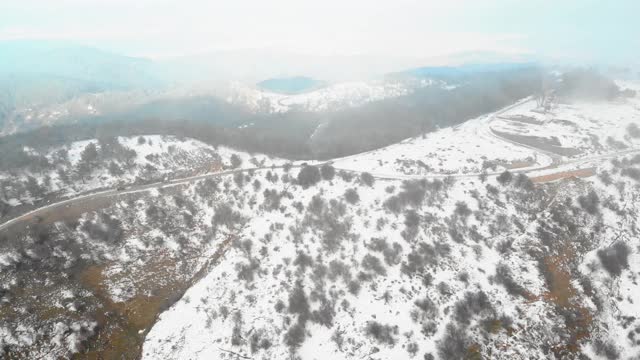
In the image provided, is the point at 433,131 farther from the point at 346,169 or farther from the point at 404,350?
the point at 404,350

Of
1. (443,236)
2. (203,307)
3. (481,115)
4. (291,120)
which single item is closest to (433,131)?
(481,115)

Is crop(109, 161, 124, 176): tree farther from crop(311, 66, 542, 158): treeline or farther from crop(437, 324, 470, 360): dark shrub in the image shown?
crop(437, 324, 470, 360): dark shrub

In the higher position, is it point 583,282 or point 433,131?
point 433,131

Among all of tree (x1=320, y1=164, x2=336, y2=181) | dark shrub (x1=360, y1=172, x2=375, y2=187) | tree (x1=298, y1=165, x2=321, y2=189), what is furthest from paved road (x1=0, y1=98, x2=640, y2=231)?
tree (x1=298, y1=165, x2=321, y2=189)

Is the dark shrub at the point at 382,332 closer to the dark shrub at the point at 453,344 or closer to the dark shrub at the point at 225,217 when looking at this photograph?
the dark shrub at the point at 453,344

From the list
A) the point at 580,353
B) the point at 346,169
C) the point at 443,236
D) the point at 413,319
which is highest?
the point at 346,169

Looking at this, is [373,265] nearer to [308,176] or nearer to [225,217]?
[308,176]

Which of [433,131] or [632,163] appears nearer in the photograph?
[632,163]

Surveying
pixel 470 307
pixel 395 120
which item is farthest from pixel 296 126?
pixel 470 307
